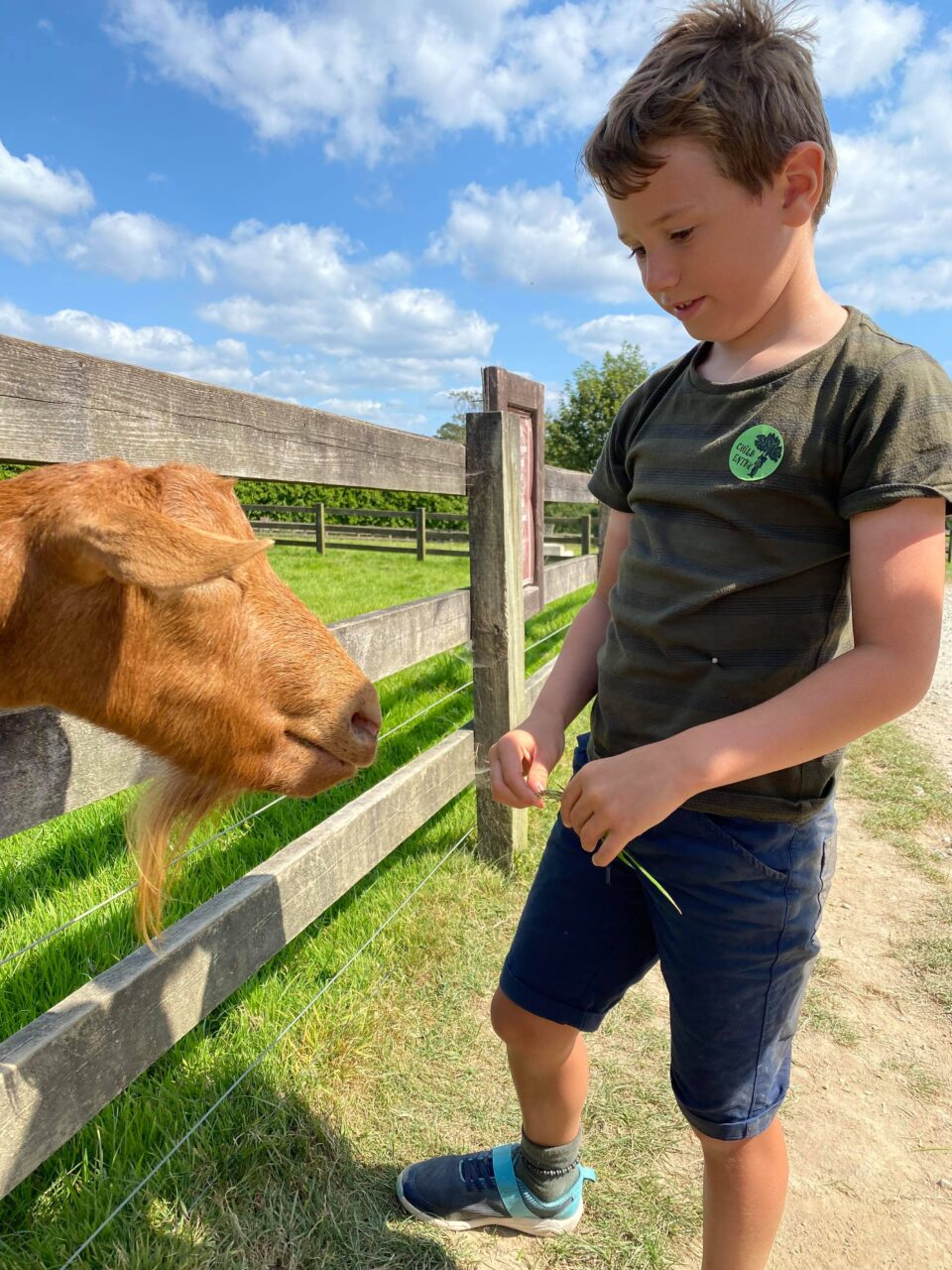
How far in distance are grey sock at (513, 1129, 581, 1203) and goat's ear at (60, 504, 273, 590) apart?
166cm

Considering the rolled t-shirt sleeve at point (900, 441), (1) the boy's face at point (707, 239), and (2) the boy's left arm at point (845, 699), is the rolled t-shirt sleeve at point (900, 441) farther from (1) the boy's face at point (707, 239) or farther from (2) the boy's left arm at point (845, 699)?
(1) the boy's face at point (707, 239)

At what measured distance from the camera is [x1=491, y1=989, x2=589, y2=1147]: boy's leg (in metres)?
1.94

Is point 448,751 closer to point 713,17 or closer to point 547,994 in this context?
point 547,994

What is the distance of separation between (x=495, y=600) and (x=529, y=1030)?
86.8 inches

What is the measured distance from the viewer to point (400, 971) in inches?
124

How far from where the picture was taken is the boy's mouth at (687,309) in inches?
61.2

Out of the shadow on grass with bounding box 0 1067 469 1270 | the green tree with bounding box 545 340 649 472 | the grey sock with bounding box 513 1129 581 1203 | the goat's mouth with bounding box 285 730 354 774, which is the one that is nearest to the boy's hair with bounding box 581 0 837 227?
the goat's mouth with bounding box 285 730 354 774

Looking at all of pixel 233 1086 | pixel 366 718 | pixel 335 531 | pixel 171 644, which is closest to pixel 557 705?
pixel 366 718

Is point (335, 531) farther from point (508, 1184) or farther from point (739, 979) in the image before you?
point (739, 979)

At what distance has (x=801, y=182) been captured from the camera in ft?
4.86

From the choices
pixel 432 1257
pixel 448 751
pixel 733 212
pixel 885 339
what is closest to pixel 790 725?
pixel 885 339

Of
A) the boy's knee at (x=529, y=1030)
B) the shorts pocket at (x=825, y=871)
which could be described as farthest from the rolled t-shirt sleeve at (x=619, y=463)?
the boy's knee at (x=529, y=1030)

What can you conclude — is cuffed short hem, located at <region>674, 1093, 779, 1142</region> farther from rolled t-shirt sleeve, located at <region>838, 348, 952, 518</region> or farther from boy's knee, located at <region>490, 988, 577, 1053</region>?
rolled t-shirt sleeve, located at <region>838, 348, 952, 518</region>

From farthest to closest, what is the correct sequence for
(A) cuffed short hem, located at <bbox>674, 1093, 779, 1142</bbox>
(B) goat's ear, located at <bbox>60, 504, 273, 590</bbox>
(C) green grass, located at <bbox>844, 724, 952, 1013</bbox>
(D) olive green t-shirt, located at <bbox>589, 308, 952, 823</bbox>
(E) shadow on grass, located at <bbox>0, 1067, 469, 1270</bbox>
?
(C) green grass, located at <bbox>844, 724, 952, 1013</bbox> → (E) shadow on grass, located at <bbox>0, 1067, 469, 1270</bbox> → (A) cuffed short hem, located at <bbox>674, 1093, 779, 1142</bbox> → (D) olive green t-shirt, located at <bbox>589, 308, 952, 823</bbox> → (B) goat's ear, located at <bbox>60, 504, 273, 590</bbox>
